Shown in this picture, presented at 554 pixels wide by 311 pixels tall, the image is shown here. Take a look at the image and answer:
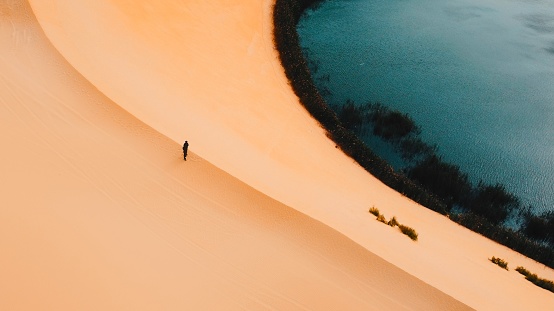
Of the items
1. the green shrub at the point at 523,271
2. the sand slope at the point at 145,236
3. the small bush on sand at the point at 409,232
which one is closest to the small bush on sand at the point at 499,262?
the green shrub at the point at 523,271

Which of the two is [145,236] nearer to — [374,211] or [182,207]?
[182,207]

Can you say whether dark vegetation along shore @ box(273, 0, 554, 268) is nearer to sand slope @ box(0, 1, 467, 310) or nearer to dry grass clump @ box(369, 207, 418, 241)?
dry grass clump @ box(369, 207, 418, 241)

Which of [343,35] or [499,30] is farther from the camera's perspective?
[499,30]

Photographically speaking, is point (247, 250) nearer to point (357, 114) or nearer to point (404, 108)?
point (357, 114)

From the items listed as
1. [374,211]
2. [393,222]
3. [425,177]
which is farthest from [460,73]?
[393,222]

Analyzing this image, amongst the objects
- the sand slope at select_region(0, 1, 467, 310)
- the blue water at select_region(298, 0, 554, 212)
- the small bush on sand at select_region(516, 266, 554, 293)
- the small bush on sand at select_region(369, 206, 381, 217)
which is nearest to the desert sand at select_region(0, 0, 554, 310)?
the sand slope at select_region(0, 1, 467, 310)

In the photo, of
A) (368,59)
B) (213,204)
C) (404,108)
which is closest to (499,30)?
(368,59)
